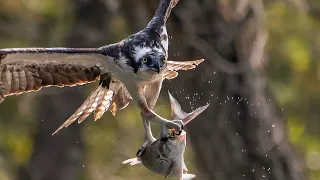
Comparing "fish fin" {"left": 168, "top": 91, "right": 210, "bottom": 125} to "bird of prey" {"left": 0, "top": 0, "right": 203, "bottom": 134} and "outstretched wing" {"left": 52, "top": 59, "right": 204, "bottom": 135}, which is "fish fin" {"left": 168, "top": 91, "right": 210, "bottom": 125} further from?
"outstretched wing" {"left": 52, "top": 59, "right": 204, "bottom": 135}

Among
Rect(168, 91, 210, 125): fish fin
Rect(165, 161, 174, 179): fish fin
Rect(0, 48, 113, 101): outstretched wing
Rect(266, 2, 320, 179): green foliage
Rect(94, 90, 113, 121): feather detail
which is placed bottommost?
Rect(266, 2, 320, 179): green foliage

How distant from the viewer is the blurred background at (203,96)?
7.75 m

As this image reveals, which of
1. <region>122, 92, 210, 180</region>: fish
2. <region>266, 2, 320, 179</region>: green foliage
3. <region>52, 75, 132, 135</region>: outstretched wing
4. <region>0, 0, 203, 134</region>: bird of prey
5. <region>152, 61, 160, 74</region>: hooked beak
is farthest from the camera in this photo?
<region>266, 2, 320, 179</region>: green foliage

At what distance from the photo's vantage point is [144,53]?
5.03 meters

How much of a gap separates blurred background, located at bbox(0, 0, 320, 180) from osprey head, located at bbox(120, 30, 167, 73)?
2079 millimetres

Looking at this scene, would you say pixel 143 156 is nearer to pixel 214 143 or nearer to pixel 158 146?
pixel 158 146

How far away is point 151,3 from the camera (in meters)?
7.74

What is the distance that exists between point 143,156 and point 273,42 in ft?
27.3

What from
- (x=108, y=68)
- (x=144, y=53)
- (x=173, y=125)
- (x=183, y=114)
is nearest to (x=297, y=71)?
(x=108, y=68)

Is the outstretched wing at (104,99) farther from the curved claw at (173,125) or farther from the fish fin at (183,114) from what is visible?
the curved claw at (173,125)

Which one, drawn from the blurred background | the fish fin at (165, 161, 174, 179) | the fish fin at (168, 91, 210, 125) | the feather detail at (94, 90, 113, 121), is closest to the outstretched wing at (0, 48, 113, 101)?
the feather detail at (94, 90, 113, 121)

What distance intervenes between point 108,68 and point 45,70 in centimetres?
41

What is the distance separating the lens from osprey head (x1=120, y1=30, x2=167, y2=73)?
4.97m

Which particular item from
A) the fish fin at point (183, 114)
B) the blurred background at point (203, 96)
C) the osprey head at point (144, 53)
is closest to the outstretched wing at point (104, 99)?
the osprey head at point (144, 53)
